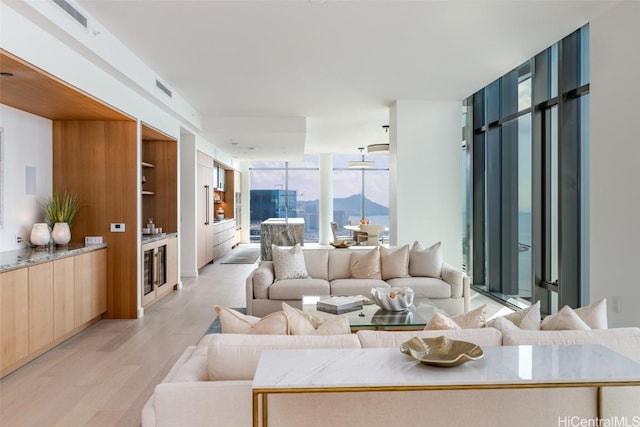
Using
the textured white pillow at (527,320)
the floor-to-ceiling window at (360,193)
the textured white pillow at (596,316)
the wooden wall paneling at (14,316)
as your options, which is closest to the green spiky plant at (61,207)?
the wooden wall paneling at (14,316)

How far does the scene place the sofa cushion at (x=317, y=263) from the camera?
562 centimetres

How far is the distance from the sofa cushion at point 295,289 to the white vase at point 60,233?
2.20 metres

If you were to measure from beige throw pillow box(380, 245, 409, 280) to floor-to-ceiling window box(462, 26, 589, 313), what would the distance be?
1518mm

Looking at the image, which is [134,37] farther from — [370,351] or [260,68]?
[370,351]

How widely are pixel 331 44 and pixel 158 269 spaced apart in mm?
3853

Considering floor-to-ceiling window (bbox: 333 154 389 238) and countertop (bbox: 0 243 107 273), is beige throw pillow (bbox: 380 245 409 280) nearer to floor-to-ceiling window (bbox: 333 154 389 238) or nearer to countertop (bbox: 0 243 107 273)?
countertop (bbox: 0 243 107 273)

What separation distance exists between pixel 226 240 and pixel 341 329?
9.89 m

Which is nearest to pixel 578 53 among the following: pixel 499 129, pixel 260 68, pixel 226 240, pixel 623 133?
pixel 623 133

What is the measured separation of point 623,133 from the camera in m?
3.36

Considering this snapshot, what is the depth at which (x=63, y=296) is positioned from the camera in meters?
4.16

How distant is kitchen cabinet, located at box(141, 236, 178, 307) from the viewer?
224 inches

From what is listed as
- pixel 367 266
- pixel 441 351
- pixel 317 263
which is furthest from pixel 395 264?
pixel 441 351

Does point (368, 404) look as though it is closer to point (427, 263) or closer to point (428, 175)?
point (427, 263)

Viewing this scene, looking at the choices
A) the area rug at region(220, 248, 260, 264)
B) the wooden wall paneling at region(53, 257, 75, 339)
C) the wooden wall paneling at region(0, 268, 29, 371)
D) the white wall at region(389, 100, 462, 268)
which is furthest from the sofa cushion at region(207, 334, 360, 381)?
the area rug at region(220, 248, 260, 264)
